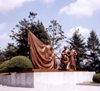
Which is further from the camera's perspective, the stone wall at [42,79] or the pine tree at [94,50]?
the pine tree at [94,50]

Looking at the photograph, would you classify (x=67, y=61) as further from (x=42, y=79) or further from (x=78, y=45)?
(x=78, y=45)

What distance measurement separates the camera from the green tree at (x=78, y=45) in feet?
88.7

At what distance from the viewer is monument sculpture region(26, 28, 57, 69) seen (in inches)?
466

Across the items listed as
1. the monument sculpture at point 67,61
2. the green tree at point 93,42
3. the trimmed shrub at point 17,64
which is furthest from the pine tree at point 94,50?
the trimmed shrub at point 17,64

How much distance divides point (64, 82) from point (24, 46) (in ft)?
49.5

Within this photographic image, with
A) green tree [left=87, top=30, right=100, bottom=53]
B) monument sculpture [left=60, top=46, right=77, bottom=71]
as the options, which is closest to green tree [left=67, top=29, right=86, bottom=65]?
green tree [left=87, top=30, right=100, bottom=53]

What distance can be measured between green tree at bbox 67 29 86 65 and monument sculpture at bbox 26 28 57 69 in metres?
14.6

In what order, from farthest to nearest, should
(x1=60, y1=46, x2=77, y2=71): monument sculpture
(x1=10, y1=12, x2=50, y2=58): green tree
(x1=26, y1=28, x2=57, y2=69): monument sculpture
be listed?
(x1=10, y1=12, x2=50, y2=58): green tree, (x1=60, y1=46, x2=77, y2=71): monument sculpture, (x1=26, y1=28, x2=57, y2=69): monument sculpture

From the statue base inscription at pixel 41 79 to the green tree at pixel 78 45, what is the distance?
12694 mm

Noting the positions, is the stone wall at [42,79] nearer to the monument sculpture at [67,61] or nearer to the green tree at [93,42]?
the monument sculpture at [67,61]

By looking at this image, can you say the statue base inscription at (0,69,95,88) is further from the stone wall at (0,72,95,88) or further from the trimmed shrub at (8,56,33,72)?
the trimmed shrub at (8,56,33,72)

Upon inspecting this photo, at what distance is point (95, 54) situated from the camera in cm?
2689

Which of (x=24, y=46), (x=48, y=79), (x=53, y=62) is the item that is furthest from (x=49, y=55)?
(x=24, y=46)

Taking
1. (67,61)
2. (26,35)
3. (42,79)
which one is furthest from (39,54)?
(26,35)
